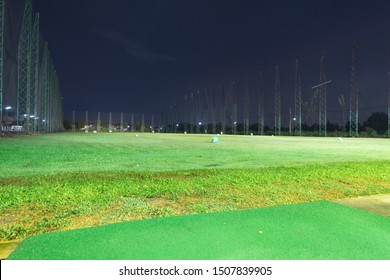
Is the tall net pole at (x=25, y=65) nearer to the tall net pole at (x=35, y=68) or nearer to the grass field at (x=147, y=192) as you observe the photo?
the tall net pole at (x=35, y=68)

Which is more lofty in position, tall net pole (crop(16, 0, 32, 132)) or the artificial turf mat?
tall net pole (crop(16, 0, 32, 132))

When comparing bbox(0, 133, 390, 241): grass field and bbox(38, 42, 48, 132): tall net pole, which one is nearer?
bbox(0, 133, 390, 241): grass field

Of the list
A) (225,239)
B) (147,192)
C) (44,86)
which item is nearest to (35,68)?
(44,86)

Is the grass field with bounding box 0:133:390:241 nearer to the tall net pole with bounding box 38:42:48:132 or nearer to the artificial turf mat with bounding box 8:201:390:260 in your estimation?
the artificial turf mat with bounding box 8:201:390:260

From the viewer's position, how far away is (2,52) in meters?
25.2

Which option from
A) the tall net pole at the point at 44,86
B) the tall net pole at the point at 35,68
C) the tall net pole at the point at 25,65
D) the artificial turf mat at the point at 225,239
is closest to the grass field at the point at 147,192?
the artificial turf mat at the point at 225,239

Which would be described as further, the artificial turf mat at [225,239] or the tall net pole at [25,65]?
the tall net pole at [25,65]

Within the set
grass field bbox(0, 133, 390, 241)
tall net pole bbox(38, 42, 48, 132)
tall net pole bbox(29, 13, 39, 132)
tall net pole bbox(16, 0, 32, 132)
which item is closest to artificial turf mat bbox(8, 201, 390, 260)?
grass field bbox(0, 133, 390, 241)

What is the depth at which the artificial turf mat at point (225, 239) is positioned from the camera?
2.55 metres

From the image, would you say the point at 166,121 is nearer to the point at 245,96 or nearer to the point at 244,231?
the point at 245,96

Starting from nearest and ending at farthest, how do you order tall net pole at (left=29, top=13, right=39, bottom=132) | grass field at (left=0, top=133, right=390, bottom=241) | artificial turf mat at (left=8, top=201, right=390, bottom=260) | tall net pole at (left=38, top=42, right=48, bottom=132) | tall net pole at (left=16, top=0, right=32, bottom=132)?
artificial turf mat at (left=8, top=201, right=390, bottom=260) < grass field at (left=0, top=133, right=390, bottom=241) < tall net pole at (left=16, top=0, right=32, bottom=132) < tall net pole at (left=29, top=13, right=39, bottom=132) < tall net pole at (left=38, top=42, right=48, bottom=132)

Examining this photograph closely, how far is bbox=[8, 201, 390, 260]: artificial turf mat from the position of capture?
2547 mm

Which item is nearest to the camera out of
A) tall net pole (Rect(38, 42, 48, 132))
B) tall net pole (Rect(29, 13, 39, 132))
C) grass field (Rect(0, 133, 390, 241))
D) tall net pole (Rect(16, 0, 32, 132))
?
grass field (Rect(0, 133, 390, 241))
